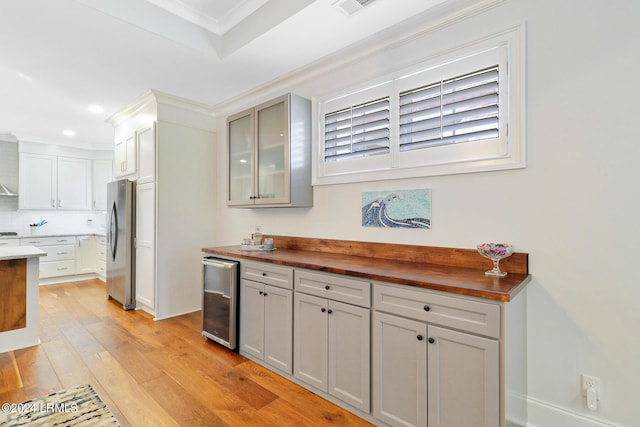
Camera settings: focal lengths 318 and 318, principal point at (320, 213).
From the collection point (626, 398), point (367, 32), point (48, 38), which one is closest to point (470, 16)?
point (367, 32)

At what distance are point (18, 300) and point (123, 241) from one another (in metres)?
1.23

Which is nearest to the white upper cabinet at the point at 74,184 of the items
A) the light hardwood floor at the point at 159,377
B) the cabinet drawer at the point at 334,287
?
the light hardwood floor at the point at 159,377

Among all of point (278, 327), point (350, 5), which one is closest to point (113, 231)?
point (278, 327)

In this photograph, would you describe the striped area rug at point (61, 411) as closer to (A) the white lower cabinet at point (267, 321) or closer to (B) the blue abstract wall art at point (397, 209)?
(A) the white lower cabinet at point (267, 321)

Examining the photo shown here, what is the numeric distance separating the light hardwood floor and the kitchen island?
0.46 feet

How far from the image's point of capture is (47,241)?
5.50m

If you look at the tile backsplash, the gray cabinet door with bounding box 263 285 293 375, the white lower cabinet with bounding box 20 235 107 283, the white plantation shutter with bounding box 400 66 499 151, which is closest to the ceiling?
the white plantation shutter with bounding box 400 66 499 151

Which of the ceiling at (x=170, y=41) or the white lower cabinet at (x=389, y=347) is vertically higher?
the ceiling at (x=170, y=41)

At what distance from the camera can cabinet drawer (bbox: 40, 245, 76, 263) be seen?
5520mm

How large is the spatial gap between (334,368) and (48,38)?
10.9 ft

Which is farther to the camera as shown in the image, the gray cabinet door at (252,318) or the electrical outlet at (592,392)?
the gray cabinet door at (252,318)

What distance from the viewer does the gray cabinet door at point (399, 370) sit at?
1.67m

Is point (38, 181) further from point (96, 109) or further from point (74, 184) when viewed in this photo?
point (96, 109)

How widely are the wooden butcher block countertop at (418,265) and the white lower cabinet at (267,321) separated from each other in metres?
0.23
